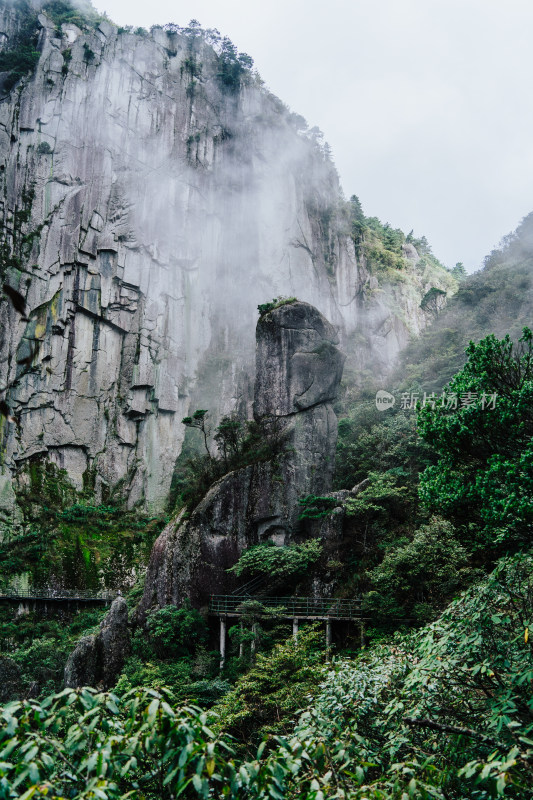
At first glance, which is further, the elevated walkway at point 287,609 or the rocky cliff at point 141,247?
the rocky cliff at point 141,247

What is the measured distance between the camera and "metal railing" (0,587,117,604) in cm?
2378

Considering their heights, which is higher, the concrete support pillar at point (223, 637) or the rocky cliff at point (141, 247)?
the rocky cliff at point (141, 247)

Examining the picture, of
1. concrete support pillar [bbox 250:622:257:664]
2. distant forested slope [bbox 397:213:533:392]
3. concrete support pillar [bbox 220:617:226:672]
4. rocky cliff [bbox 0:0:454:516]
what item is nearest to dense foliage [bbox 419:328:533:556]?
concrete support pillar [bbox 250:622:257:664]

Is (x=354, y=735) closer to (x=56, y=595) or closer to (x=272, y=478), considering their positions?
(x=272, y=478)

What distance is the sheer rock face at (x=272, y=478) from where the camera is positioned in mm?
16859

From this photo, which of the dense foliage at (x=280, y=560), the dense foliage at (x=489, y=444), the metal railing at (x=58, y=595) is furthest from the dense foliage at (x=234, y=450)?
the dense foliage at (x=489, y=444)

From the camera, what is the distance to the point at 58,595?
947 inches

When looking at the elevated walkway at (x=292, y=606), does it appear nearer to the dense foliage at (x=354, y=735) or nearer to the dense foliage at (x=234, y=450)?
the dense foliage at (x=234, y=450)

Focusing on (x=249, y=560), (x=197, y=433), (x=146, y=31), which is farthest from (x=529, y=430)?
(x=146, y=31)

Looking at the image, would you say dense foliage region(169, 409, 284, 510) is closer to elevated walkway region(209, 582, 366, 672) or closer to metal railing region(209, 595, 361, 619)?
metal railing region(209, 595, 361, 619)

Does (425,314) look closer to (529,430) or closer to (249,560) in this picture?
(249,560)

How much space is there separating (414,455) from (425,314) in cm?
2461

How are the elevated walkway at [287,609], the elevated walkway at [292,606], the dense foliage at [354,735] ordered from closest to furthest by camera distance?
the dense foliage at [354,735] < the elevated walkway at [287,609] < the elevated walkway at [292,606]

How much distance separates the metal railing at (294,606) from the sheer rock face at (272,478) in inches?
20.5
